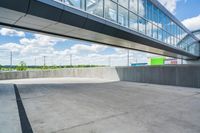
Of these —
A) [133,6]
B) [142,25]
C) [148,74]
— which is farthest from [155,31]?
[148,74]

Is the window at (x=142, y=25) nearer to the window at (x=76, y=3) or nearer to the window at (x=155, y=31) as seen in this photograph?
Result: the window at (x=155, y=31)

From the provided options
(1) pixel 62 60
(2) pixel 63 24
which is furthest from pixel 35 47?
(2) pixel 63 24

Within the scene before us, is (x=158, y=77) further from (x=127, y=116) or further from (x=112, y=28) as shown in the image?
(x=127, y=116)

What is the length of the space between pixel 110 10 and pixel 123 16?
61.8 inches

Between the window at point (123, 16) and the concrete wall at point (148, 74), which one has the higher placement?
the window at point (123, 16)

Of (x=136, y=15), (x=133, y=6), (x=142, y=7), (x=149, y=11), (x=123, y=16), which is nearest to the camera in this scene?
(x=123, y=16)

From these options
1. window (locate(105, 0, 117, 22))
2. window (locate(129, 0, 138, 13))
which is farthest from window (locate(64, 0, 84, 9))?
window (locate(129, 0, 138, 13))

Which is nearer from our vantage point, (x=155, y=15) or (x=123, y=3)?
(x=123, y=3)

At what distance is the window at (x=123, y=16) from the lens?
1137cm

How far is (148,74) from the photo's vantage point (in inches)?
523

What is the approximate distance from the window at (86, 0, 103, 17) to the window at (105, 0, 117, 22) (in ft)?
1.89

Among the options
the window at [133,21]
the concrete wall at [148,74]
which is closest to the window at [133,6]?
the window at [133,21]

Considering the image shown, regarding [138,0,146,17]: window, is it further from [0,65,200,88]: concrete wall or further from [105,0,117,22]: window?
[0,65,200,88]: concrete wall

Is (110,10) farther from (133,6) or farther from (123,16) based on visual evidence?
(133,6)
